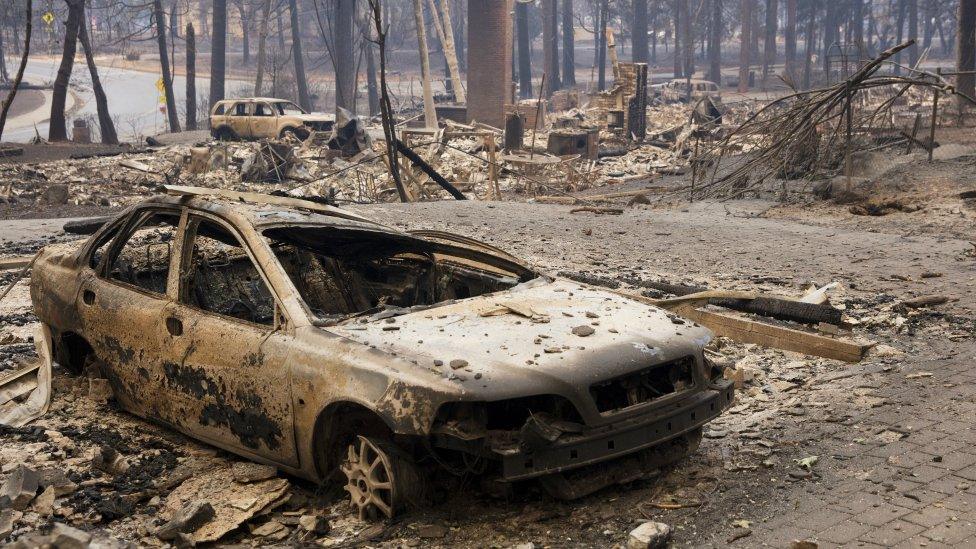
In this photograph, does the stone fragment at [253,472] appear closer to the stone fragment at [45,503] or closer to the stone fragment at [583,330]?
the stone fragment at [45,503]

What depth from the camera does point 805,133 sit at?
601 inches

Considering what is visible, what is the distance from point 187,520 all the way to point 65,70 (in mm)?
27332

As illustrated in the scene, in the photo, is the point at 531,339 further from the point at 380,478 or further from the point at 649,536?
the point at 649,536

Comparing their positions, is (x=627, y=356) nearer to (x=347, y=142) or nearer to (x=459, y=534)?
(x=459, y=534)

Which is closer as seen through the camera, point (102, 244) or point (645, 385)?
point (645, 385)

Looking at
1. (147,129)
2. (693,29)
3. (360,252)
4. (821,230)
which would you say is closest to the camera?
(360,252)

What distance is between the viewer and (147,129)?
45.1m

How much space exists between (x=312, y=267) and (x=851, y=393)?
3.42 meters

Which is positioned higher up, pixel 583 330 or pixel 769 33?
pixel 769 33

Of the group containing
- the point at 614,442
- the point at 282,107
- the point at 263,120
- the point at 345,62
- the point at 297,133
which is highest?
the point at 345,62

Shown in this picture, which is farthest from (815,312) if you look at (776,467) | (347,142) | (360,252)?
(347,142)

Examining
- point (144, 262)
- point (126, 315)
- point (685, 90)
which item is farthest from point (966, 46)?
point (685, 90)

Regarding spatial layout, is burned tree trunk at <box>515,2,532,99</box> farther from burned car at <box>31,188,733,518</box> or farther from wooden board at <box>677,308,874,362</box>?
burned car at <box>31,188,733,518</box>

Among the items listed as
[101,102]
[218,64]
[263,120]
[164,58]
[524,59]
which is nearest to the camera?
[101,102]
